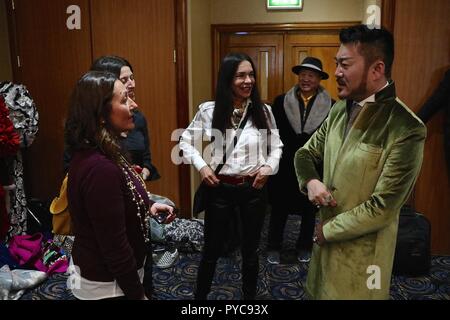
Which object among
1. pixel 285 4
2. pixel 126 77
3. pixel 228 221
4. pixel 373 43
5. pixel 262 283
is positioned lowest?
pixel 262 283

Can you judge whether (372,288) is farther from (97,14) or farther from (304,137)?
(97,14)

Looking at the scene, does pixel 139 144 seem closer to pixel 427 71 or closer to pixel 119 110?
pixel 119 110

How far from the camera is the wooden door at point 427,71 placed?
2.84 metres

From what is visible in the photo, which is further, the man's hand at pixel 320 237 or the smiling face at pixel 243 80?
the smiling face at pixel 243 80

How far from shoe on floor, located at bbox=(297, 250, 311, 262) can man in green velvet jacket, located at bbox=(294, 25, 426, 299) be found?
150 centimetres

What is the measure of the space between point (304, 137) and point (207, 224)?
3.69 ft

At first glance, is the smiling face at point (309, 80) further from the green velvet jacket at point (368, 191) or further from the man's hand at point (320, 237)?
the man's hand at point (320, 237)

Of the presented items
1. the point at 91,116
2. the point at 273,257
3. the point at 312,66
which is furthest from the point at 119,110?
the point at 273,257

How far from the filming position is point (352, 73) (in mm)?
1375

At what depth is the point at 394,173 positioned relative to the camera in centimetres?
128

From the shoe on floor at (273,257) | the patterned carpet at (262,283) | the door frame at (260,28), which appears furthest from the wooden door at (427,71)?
the door frame at (260,28)

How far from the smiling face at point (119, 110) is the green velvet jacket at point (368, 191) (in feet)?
2.42

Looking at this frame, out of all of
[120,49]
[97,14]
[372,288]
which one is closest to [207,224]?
[372,288]

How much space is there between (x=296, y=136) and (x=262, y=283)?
1034 millimetres
